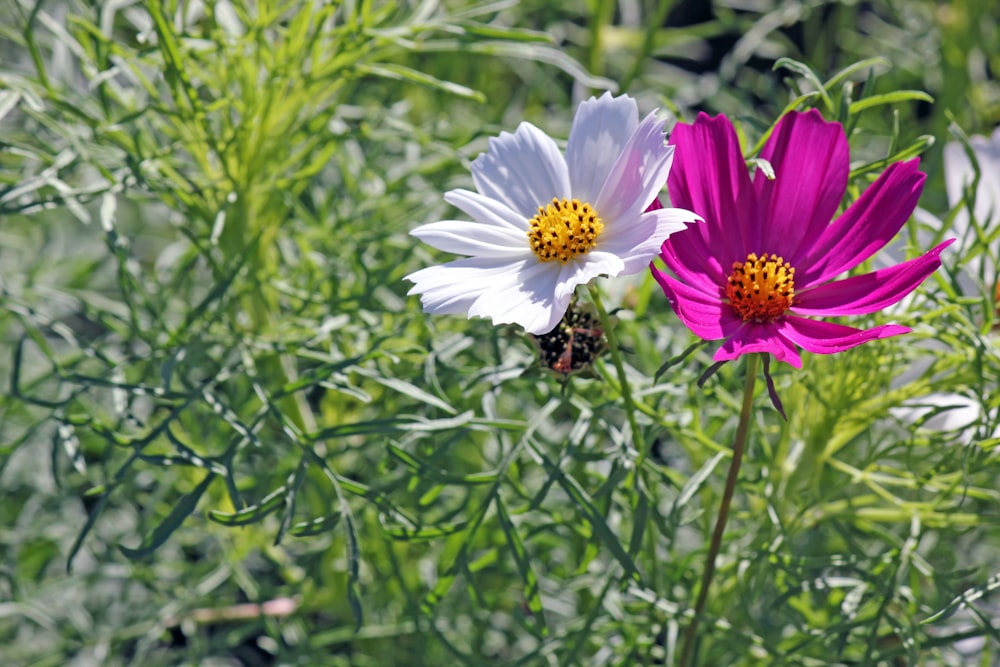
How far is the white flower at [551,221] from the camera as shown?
0.61 meters

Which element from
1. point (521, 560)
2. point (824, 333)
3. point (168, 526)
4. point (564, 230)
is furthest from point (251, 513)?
point (824, 333)

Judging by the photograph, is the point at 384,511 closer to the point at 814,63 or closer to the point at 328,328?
the point at 328,328

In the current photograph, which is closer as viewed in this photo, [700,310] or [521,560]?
[700,310]

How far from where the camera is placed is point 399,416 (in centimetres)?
75

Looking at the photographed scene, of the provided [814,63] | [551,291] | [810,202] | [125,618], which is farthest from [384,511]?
[814,63]

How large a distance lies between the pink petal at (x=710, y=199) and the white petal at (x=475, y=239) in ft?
0.33

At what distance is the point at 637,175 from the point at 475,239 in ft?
0.37

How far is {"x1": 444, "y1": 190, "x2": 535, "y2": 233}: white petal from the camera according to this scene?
675mm

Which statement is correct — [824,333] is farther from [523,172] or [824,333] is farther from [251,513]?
[251,513]

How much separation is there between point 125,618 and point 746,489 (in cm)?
70

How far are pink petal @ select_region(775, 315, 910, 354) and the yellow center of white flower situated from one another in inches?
5.3

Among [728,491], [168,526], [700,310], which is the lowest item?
[168,526]

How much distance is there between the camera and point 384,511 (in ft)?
2.59

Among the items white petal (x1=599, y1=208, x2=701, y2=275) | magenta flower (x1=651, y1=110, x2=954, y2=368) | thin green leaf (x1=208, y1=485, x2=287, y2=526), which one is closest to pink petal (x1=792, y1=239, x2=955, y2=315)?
magenta flower (x1=651, y1=110, x2=954, y2=368)
